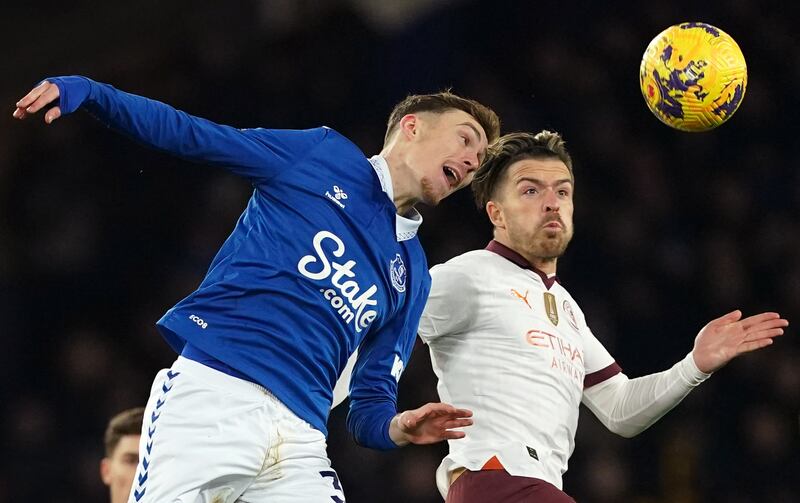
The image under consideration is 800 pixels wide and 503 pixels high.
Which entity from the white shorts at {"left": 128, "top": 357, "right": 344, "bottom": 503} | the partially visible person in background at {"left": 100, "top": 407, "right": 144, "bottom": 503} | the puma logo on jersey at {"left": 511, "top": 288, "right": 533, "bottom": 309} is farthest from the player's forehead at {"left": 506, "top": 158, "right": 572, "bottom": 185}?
the partially visible person in background at {"left": 100, "top": 407, "right": 144, "bottom": 503}

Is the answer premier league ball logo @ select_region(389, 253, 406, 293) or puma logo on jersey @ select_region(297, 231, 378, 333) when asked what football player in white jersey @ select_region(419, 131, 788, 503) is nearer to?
premier league ball logo @ select_region(389, 253, 406, 293)

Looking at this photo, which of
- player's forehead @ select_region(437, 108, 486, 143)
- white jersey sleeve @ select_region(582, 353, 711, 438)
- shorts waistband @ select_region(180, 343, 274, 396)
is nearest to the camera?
shorts waistband @ select_region(180, 343, 274, 396)

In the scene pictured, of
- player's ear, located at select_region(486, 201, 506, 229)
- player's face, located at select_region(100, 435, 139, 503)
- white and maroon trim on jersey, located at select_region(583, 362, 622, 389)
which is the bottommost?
player's face, located at select_region(100, 435, 139, 503)

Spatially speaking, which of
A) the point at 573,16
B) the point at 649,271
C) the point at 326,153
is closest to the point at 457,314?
the point at 326,153

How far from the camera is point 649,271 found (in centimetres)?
841

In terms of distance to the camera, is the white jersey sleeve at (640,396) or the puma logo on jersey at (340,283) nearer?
the puma logo on jersey at (340,283)

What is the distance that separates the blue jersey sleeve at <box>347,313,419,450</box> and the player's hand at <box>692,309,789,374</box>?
110 cm

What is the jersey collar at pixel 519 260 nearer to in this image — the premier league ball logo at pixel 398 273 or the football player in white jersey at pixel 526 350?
the football player in white jersey at pixel 526 350

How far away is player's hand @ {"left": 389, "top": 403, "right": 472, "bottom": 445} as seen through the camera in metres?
3.08

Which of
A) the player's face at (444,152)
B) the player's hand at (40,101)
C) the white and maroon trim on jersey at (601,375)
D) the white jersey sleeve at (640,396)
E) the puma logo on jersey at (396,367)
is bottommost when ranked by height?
the white jersey sleeve at (640,396)

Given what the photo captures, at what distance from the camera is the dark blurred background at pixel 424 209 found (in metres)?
7.21

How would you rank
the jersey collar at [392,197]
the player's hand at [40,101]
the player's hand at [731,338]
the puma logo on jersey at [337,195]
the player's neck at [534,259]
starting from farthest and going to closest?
the player's neck at [534,259] → the player's hand at [731,338] → the jersey collar at [392,197] → the puma logo on jersey at [337,195] → the player's hand at [40,101]

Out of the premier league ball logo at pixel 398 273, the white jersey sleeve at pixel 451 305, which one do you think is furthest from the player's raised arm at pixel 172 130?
the white jersey sleeve at pixel 451 305

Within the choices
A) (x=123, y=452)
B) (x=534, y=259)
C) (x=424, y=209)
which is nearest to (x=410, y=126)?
(x=534, y=259)
